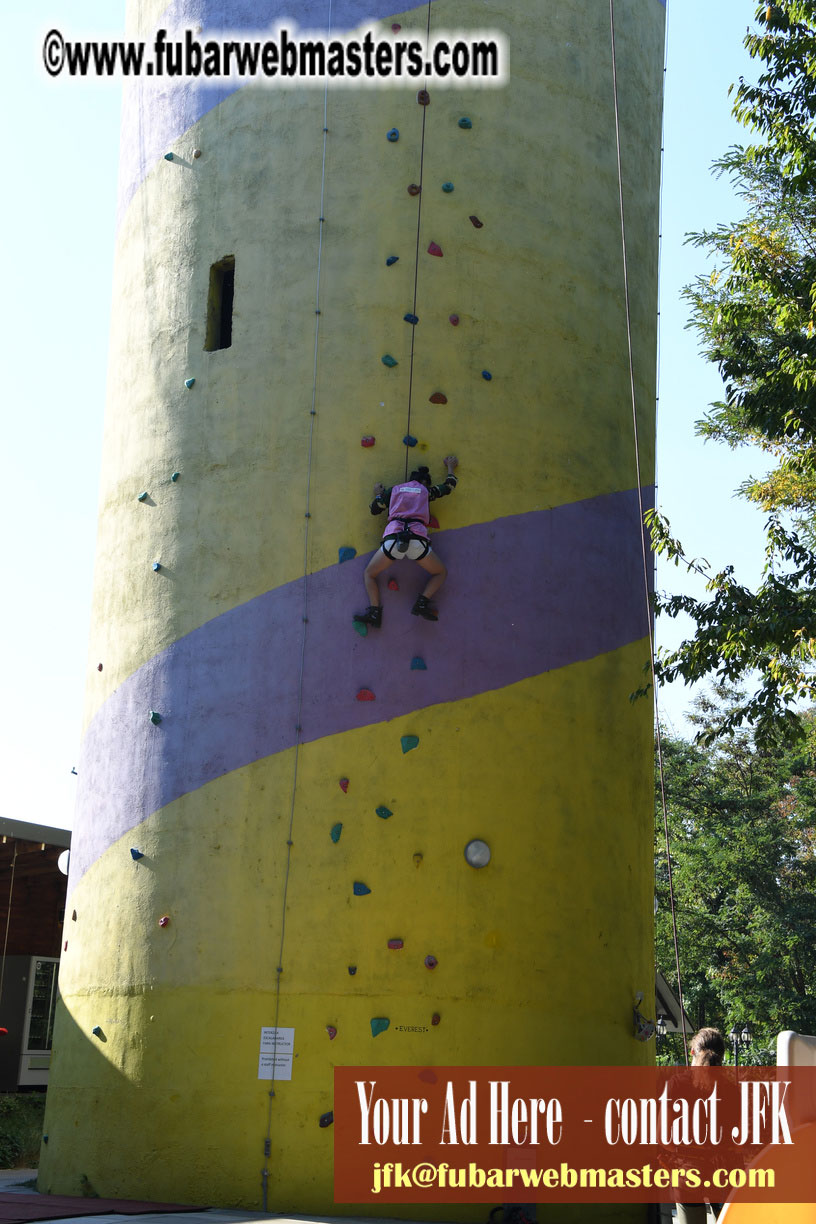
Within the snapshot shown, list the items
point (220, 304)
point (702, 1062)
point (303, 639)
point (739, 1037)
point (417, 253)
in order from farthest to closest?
point (739, 1037) < point (220, 304) < point (417, 253) < point (303, 639) < point (702, 1062)

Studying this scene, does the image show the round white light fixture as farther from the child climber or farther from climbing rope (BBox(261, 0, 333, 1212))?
the child climber

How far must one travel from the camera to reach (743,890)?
2503 cm

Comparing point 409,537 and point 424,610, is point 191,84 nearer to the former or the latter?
point 409,537

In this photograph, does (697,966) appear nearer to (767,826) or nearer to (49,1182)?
(767,826)

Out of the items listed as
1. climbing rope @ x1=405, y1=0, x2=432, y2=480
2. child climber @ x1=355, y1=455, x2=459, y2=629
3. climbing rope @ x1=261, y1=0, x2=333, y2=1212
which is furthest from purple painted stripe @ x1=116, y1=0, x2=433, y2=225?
child climber @ x1=355, y1=455, x2=459, y2=629

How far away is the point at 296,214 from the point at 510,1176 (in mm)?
8340

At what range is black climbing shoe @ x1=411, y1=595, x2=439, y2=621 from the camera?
35.4 feet

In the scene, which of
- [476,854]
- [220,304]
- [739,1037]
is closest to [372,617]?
[476,854]

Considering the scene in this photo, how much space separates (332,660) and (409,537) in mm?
1227

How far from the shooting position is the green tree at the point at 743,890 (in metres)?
24.1

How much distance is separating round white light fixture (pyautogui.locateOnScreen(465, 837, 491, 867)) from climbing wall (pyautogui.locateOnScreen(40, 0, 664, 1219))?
0.04 meters

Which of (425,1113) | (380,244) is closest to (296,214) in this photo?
(380,244)

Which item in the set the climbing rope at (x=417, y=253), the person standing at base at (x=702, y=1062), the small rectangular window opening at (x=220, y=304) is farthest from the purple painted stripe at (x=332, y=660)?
the person standing at base at (x=702, y=1062)

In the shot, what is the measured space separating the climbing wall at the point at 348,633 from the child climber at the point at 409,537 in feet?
0.56
